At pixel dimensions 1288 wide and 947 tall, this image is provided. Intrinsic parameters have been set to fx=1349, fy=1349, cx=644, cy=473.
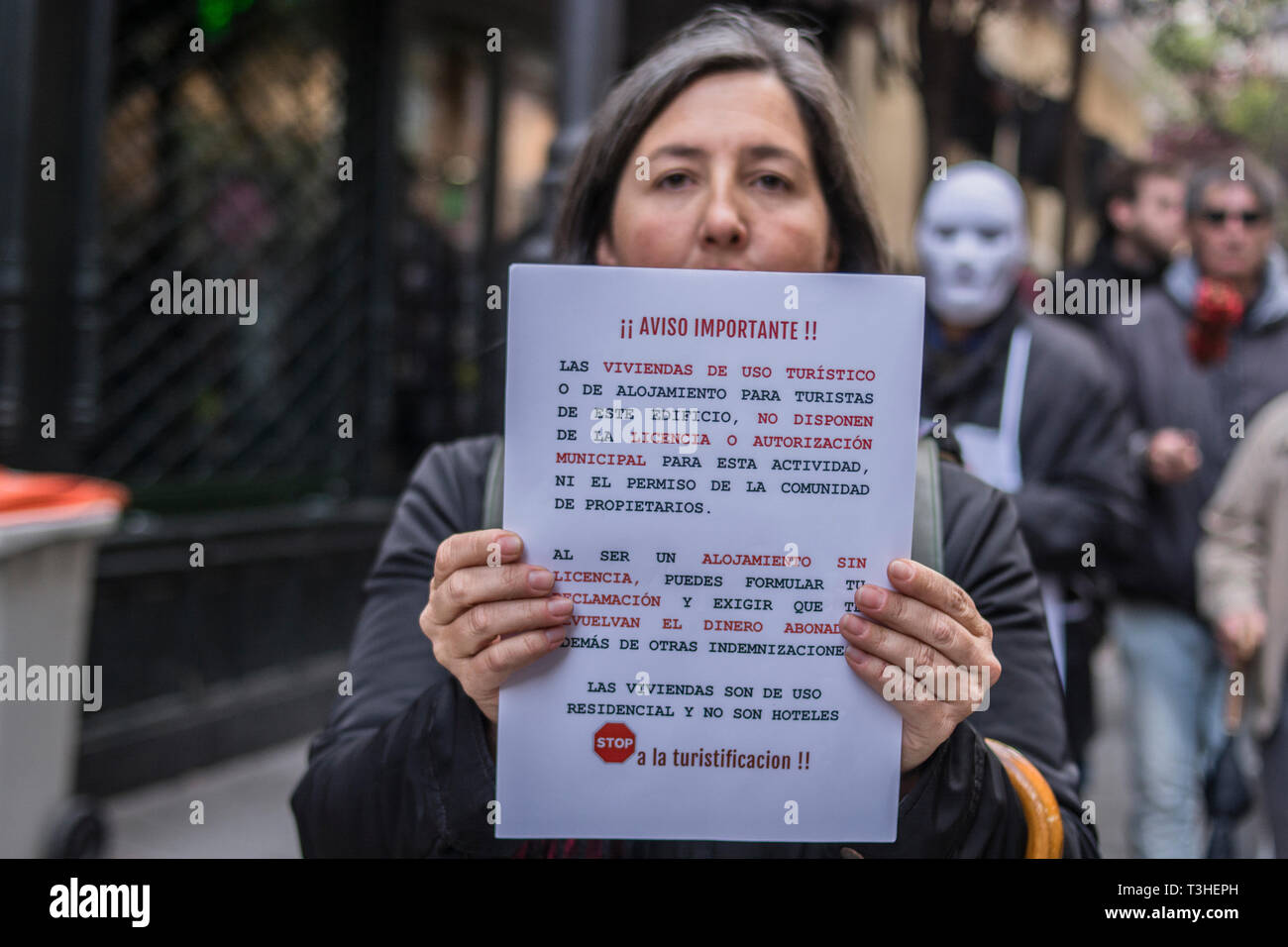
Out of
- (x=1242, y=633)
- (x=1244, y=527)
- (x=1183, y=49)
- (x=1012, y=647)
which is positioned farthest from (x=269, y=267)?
(x=1183, y=49)

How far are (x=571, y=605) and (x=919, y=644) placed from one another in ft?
1.22

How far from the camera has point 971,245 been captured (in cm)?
371

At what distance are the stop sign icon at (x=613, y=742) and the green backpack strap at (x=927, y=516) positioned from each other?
0.41m

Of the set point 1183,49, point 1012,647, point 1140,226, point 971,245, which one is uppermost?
point 1183,49

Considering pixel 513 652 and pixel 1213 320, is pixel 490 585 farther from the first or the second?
pixel 1213 320

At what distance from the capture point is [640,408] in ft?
4.81

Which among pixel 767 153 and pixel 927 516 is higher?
pixel 767 153

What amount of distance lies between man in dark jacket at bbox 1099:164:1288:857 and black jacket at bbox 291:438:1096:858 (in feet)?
8.09

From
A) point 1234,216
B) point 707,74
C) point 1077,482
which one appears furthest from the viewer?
point 1234,216

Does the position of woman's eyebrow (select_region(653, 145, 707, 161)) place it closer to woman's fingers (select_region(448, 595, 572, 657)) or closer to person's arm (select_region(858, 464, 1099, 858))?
person's arm (select_region(858, 464, 1099, 858))

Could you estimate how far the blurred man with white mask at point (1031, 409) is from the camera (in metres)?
3.41

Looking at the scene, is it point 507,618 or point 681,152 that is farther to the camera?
point 681,152

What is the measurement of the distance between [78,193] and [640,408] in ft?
15.8
